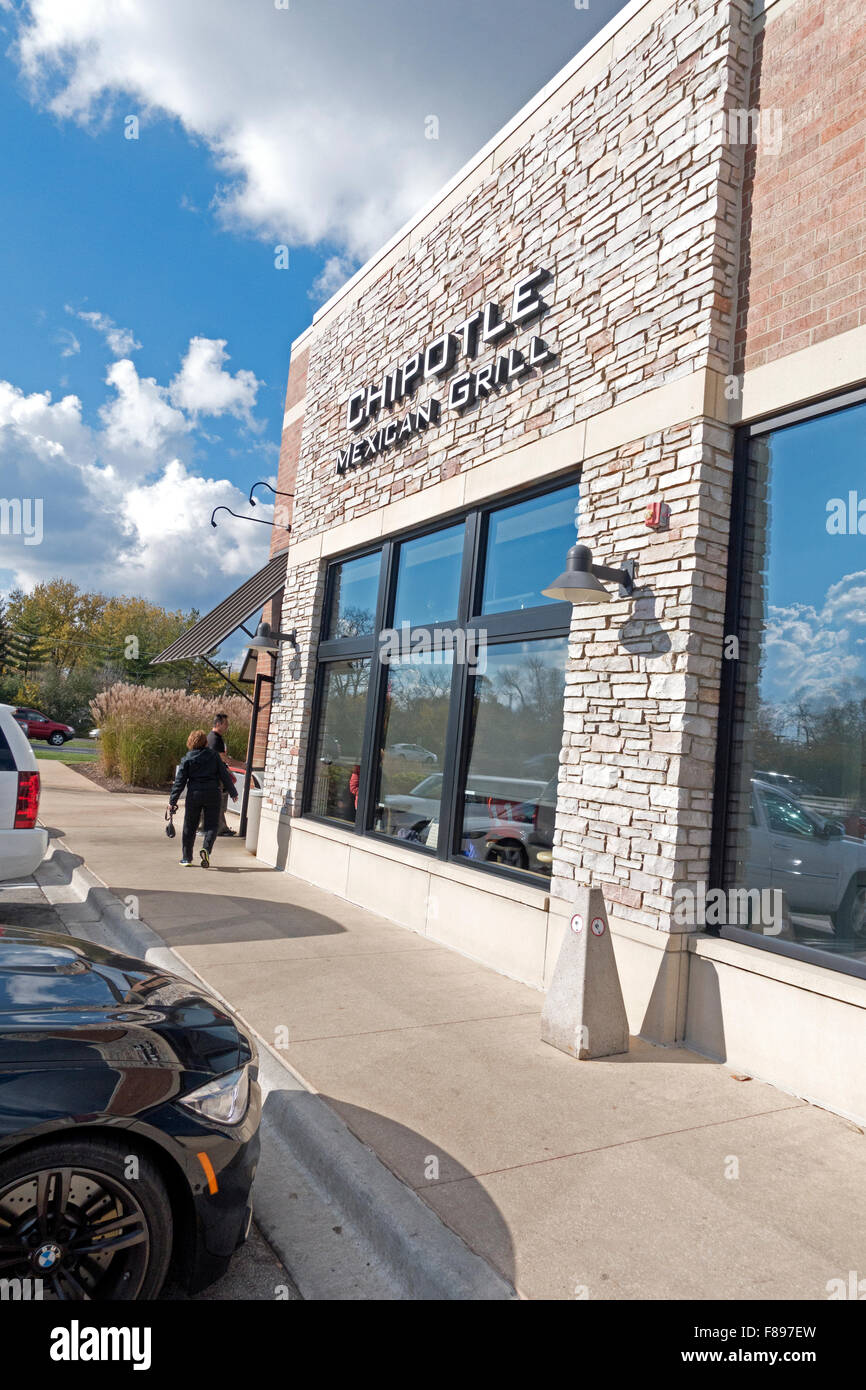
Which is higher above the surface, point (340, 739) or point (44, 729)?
point (340, 739)

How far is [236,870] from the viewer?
1044cm

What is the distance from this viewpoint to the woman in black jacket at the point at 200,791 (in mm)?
10430

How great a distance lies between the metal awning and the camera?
11.9 meters

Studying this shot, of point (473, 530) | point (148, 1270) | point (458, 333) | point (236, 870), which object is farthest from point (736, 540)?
point (236, 870)

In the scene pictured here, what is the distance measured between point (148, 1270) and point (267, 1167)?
1274 millimetres

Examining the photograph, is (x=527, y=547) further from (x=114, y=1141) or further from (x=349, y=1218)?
(x=114, y=1141)

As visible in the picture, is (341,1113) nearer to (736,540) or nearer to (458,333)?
(736,540)

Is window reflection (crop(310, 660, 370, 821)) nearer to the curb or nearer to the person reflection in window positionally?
the person reflection in window

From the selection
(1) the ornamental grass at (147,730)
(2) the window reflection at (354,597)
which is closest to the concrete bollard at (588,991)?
(2) the window reflection at (354,597)

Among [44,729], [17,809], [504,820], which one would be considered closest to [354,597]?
[504,820]

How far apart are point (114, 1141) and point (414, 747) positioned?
620 cm

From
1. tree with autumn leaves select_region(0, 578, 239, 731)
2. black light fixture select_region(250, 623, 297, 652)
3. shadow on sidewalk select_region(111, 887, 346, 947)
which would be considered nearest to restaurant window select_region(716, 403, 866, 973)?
shadow on sidewalk select_region(111, 887, 346, 947)

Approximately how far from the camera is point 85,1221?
238 cm

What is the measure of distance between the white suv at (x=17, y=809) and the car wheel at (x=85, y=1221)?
456 cm
